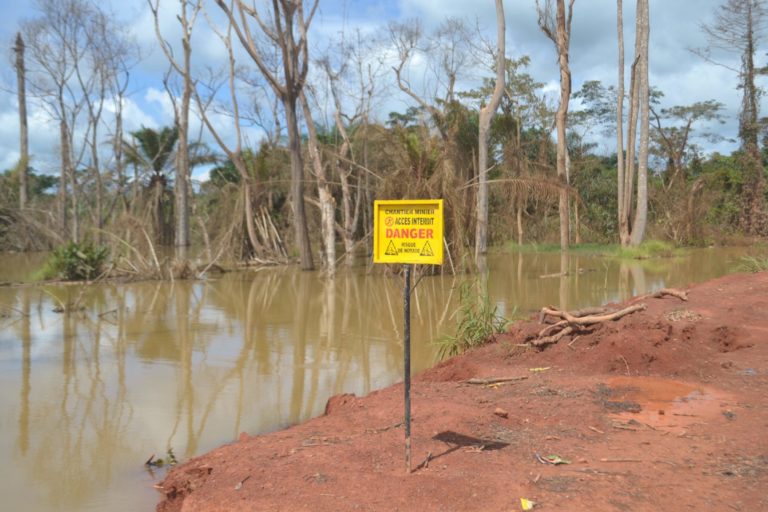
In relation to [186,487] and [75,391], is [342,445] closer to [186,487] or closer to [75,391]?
[186,487]

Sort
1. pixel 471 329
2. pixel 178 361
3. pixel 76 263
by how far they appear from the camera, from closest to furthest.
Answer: pixel 471 329 < pixel 178 361 < pixel 76 263

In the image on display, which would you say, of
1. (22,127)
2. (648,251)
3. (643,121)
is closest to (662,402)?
(648,251)

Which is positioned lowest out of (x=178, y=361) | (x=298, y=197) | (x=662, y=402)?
(x=178, y=361)

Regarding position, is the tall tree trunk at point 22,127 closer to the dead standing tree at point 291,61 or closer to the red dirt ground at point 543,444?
the dead standing tree at point 291,61

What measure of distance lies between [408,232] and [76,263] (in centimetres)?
1385

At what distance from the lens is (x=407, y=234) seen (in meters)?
3.69

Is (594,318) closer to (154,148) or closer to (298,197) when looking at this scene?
(298,197)

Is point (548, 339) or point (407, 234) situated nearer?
point (407, 234)

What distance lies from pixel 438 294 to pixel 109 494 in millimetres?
9172

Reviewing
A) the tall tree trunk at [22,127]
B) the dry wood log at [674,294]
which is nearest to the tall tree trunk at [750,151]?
the dry wood log at [674,294]

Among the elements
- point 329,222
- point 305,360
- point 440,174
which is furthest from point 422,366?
point 329,222

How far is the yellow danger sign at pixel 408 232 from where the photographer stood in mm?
3625

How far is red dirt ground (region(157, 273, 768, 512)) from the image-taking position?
318cm

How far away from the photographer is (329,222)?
54.4ft
